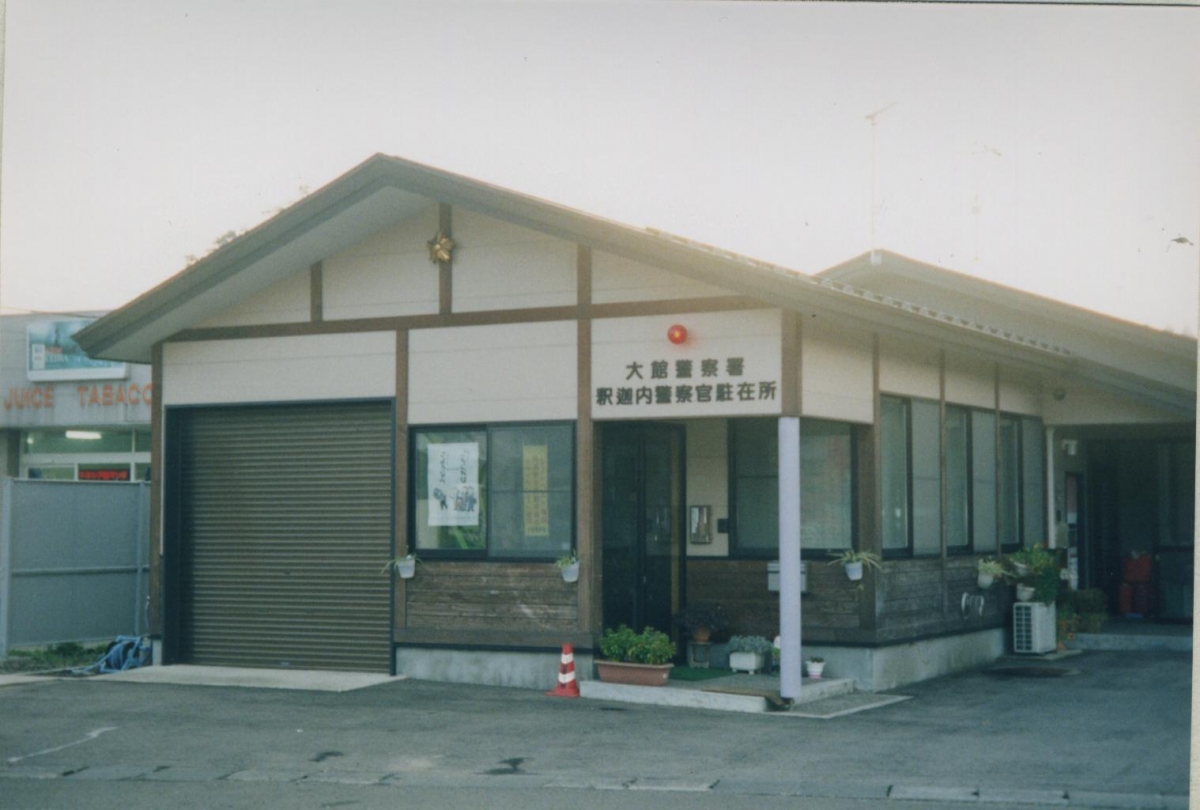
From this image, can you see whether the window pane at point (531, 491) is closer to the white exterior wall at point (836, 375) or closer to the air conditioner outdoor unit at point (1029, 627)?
the white exterior wall at point (836, 375)

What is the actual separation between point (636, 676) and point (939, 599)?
4.14 m

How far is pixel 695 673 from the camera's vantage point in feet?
47.2

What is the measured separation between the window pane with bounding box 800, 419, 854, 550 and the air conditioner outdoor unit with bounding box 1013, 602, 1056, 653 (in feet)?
13.4

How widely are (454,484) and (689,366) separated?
280 cm

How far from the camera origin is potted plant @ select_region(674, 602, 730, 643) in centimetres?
1470

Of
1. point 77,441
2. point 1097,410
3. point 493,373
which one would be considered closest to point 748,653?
point 493,373

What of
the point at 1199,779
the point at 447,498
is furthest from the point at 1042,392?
the point at 1199,779

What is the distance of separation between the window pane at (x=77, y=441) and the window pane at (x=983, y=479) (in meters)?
17.3

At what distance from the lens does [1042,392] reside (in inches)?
765

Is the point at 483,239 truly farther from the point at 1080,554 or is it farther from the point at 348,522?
the point at 1080,554

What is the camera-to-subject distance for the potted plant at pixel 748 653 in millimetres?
14453

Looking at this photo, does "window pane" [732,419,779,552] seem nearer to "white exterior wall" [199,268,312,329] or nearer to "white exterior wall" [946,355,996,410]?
"white exterior wall" [946,355,996,410]

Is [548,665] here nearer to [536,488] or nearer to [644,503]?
[536,488]

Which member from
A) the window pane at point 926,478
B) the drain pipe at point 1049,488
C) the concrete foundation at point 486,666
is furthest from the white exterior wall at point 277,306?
the drain pipe at point 1049,488
